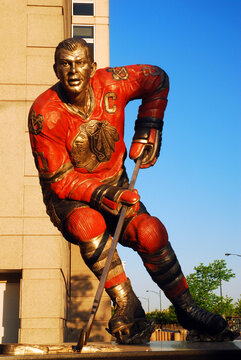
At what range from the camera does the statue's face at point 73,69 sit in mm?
3518

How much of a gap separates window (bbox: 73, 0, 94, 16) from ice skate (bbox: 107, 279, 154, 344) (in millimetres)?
20120

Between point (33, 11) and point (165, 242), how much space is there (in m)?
8.02

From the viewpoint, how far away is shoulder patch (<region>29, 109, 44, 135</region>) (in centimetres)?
352

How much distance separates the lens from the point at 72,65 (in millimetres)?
3518

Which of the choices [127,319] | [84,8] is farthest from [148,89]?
[84,8]

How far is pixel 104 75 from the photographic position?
3.84m

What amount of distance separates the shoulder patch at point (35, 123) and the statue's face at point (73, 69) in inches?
10.8

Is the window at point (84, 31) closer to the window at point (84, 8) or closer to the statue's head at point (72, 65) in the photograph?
the window at point (84, 8)

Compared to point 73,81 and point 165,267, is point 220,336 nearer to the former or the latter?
point 165,267

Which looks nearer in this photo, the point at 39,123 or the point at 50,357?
the point at 50,357

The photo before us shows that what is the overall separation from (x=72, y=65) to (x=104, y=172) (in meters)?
0.80

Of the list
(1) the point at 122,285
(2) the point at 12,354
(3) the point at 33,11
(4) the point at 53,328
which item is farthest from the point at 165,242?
(3) the point at 33,11

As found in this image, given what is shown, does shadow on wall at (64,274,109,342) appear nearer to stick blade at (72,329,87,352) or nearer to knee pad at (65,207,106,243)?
knee pad at (65,207,106,243)

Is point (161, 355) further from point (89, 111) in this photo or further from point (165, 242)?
point (89, 111)
